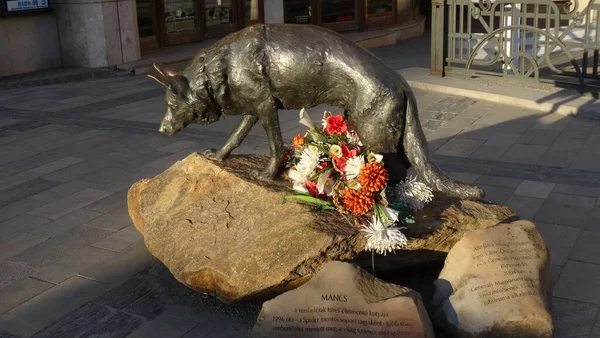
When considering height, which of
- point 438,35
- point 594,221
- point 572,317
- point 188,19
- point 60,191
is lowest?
point 572,317

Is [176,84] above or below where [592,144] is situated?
above

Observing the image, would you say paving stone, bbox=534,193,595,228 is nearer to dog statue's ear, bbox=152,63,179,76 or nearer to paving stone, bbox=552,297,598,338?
paving stone, bbox=552,297,598,338

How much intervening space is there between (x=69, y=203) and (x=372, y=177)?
3.31 metres

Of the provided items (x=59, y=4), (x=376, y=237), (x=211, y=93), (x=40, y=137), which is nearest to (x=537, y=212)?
(x=376, y=237)

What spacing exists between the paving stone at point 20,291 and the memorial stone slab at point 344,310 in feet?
5.70

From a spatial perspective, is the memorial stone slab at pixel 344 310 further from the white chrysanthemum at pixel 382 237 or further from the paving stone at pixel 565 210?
the paving stone at pixel 565 210

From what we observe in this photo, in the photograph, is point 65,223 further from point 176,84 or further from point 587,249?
point 587,249

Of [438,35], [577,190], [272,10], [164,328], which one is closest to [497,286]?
[164,328]

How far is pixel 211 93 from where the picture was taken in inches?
179

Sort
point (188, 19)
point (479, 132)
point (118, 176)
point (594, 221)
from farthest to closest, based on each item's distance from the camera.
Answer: point (188, 19), point (479, 132), point (118, 176), point (594, 221)

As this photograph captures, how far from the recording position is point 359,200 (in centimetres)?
414

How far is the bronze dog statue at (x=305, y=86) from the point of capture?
4355 millimetres

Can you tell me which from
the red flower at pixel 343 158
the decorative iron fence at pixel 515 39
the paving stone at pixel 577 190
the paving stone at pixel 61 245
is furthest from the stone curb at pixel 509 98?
the paving stone at pixel 61 245

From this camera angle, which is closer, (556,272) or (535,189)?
(556,272)
